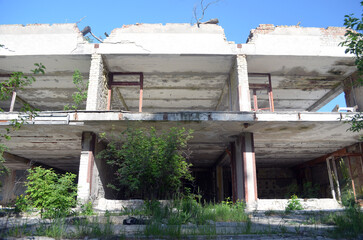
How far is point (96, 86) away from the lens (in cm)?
987

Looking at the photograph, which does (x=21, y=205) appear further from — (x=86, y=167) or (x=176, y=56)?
(x=176, y=56)

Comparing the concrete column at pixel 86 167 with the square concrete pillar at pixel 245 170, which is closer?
the concrete column at pixel 86 167

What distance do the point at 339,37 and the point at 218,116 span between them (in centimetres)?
614

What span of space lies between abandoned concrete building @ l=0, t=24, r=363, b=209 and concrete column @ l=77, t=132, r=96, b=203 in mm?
33

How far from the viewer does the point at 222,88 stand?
1295 centimetres

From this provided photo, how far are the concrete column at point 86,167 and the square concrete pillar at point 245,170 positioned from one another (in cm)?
513

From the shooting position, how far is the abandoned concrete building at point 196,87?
897 centimetres

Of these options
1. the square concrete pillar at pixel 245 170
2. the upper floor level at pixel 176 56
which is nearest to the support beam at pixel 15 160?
the upper floor level at pixel 176 56

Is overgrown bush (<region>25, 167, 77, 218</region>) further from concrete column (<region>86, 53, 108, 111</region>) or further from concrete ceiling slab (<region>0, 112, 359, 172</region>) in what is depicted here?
concrete column (<region>86, 53, 108, 111</region>)

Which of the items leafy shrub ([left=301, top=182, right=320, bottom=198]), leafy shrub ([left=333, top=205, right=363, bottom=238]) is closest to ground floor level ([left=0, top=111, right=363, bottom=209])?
leafy shrub ([left=301, top=182, right=320, bottom=198])

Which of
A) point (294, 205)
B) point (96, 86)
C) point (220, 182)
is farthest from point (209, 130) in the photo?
point (220, 182)

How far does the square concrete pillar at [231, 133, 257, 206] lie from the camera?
9.38m

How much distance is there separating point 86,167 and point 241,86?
6.02 m

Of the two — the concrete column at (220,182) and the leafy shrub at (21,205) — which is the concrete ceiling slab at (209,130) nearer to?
the concrete column at (220,182)
